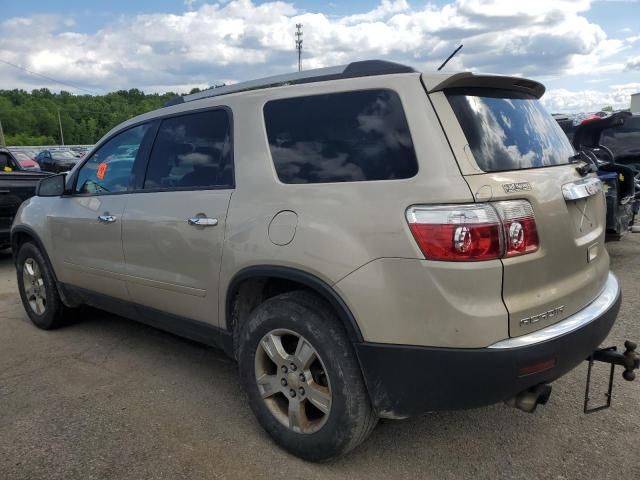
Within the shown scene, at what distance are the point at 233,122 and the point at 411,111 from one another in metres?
1.15

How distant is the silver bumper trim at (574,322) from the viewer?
217cm

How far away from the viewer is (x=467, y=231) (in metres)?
2.12

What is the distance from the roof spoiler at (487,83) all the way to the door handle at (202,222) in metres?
1.35

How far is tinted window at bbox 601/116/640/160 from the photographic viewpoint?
952cm

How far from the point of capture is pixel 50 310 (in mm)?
4660

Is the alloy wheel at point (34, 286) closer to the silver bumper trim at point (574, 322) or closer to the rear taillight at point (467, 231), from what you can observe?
the rear taillight at point (467, 231)

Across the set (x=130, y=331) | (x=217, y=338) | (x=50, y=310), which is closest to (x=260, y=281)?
(x=217, y=338)

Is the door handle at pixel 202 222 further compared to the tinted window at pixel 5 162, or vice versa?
the tinted window at pixel 5 162

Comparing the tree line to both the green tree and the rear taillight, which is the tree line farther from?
the rear taillight

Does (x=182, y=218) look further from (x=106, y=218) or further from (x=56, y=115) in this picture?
(x=56, y=115)

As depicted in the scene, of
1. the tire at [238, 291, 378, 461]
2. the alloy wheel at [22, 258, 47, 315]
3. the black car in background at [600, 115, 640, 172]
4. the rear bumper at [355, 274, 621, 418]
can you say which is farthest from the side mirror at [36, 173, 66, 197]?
the black car in background at [600, 115, 640, 172]

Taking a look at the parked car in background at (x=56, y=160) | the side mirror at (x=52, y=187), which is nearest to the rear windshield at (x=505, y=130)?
the side mirror at (x=52, y=187)

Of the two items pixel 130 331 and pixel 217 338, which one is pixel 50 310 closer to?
pixel 130 331

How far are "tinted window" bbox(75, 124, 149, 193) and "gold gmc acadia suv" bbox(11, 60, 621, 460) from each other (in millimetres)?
527
